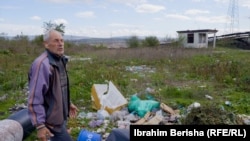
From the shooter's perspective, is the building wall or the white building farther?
the building wall

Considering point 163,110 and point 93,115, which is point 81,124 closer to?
point 93,115

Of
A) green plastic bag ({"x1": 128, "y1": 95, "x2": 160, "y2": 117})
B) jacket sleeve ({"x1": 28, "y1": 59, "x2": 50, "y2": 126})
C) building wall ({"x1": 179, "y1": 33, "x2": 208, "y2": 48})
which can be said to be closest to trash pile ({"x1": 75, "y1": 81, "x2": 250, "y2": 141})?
green plastic bag ({"x1": 128, "y1": 95, "x2": 160, "y2": 117})

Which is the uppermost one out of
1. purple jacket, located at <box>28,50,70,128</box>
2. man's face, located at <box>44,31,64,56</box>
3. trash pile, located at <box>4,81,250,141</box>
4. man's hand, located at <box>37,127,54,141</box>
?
man's face, located at <box>44,31,64,56</box>

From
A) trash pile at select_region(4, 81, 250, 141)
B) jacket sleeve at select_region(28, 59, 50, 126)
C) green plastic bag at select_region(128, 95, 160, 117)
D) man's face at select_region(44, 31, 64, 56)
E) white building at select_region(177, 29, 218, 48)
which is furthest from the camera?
white building at select_region(177, 29, 218, 48)

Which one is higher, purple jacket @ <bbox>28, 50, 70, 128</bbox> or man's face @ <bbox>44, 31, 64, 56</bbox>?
man's face @ <bbox>44, 31, 64, 56</bbox>

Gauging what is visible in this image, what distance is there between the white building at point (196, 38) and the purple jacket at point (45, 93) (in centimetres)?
3050

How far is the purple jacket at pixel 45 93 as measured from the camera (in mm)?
2498

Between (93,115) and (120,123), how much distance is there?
0.79 m

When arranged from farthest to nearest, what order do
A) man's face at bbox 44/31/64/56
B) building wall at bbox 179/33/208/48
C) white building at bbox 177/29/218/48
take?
building wall at bbox 179/33/208/48 → white building at bbox 177/29/218/48 → man's face at bbox 44/31/64/56

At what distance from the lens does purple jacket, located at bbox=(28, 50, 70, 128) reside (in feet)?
8.20

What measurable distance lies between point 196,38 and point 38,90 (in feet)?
106

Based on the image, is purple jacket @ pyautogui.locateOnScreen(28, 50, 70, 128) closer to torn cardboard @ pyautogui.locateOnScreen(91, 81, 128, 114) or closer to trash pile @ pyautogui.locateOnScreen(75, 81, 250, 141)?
trash pile @ pyautogui.locateOnScreen(75, 81, 250, 141)

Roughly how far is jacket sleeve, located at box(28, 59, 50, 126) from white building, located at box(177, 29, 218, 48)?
30.6m

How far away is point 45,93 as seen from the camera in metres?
2.58
